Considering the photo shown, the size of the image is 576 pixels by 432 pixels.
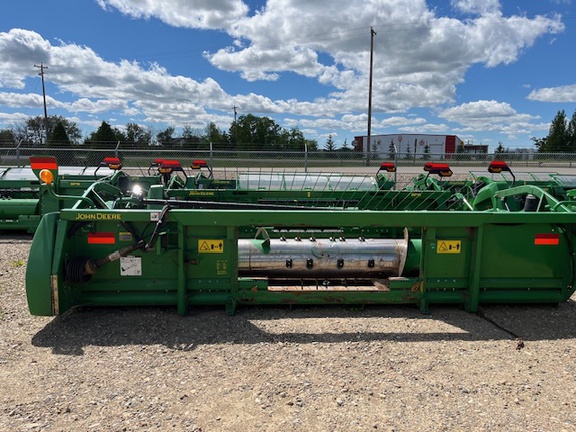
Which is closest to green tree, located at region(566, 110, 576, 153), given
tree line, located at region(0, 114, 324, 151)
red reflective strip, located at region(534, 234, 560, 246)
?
tree line, located at region(0, 114, 324, 151)

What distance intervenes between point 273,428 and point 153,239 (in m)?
2.02

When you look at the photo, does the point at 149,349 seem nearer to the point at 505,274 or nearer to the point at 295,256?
the point at 295,256

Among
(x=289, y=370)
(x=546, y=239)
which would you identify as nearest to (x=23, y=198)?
(x=289, y=370)

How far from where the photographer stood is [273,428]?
8.70 ft

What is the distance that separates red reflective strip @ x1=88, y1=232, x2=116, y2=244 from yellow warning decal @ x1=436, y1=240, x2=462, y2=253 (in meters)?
3.18

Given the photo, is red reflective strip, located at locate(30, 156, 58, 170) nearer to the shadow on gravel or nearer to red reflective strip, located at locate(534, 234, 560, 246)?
the shadow on gravel

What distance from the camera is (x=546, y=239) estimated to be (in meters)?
4.49

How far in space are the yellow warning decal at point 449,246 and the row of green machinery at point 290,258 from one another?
1cm

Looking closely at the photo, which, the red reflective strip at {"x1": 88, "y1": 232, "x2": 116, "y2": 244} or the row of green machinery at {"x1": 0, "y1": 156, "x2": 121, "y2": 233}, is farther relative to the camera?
the row of green machinery at {"x1": 0, "y1": 156, "x2": 121, "y2": 233}

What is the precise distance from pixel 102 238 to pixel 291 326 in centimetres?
198

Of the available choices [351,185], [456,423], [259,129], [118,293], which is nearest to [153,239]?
[118,293]

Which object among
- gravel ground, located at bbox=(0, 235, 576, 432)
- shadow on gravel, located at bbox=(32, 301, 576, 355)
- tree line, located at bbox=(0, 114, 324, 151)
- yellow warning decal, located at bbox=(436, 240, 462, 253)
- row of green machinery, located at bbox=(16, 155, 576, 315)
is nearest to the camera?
gravel ground, located at bbox=(0, 235, 576, 432)

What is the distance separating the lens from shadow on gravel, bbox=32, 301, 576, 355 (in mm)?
3818

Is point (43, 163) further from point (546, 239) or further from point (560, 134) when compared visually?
point (560, 134)
